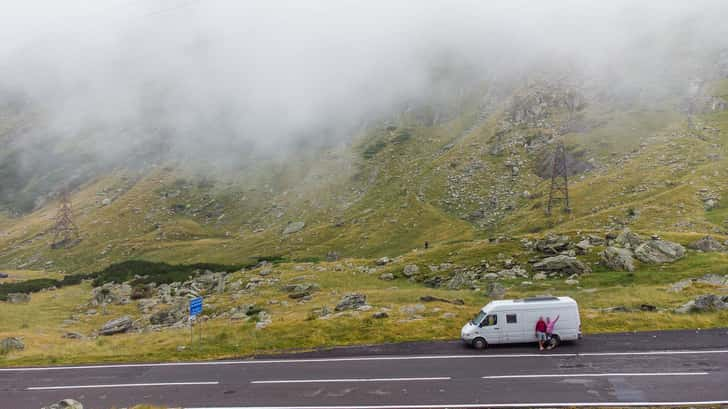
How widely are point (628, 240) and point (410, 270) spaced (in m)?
28.4

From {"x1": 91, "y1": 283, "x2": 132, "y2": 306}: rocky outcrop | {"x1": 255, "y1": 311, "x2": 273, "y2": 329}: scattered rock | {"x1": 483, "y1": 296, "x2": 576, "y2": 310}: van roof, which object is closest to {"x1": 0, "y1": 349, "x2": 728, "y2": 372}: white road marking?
{"x1": 483, "y1": 296, "x2": 576, "y2": 310}: van roof

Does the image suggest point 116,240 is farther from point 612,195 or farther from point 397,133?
point 612,195

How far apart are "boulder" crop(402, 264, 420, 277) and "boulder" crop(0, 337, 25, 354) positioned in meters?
44.7

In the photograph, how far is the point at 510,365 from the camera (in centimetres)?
2677

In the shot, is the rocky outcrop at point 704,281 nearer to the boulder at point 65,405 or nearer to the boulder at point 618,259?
the boulder at point 618,259

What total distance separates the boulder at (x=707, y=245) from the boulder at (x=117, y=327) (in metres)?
68.6

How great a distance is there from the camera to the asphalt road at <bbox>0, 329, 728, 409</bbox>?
22.2 meters

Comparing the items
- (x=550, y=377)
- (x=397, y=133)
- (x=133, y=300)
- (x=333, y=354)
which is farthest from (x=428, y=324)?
(x=397, y=133)

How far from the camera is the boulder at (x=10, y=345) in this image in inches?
1553

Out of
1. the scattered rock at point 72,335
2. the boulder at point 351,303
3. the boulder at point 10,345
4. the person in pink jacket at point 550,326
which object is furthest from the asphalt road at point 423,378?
the scattered rock at point 72,335

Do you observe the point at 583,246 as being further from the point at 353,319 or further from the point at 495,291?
the point at 353,319

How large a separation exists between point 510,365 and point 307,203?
136275 millimetres

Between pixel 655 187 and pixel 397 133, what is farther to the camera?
pixel 397 133

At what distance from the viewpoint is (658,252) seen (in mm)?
53469
